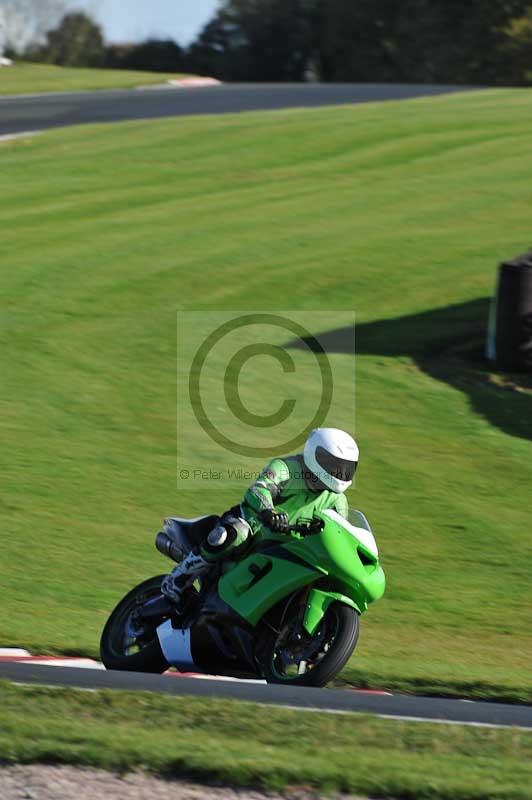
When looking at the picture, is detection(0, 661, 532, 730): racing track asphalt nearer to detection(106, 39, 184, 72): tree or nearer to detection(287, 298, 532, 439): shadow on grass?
detection(287, 298, 532, 439): shadow on grass

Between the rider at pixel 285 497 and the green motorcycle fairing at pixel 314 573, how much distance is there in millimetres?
178

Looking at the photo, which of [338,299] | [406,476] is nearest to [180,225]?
[338,299]

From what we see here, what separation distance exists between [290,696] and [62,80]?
4189 cm

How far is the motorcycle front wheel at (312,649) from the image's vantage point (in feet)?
25.1

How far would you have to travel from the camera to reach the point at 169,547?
343 inches

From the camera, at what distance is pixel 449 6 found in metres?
64.3

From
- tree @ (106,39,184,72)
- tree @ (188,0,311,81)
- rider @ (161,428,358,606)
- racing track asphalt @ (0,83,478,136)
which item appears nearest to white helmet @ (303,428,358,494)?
rider @ (161,428,358,606)

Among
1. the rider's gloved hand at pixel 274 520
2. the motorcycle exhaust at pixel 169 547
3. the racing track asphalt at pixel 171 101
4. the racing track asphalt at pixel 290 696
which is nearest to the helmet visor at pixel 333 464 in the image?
the rider's gloved hand at pixel 274 520

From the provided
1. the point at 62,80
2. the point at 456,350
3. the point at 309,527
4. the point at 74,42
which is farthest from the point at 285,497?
the point at 74,42

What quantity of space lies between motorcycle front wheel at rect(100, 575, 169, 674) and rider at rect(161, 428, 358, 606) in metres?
0.31

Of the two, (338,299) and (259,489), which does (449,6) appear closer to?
(338,299)

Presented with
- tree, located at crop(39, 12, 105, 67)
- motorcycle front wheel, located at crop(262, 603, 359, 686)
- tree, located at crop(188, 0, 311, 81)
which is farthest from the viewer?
tree, located at crop(39, 12, 105, 67)

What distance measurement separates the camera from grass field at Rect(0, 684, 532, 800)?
576 centimetres

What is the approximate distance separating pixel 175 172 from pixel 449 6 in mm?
40706
